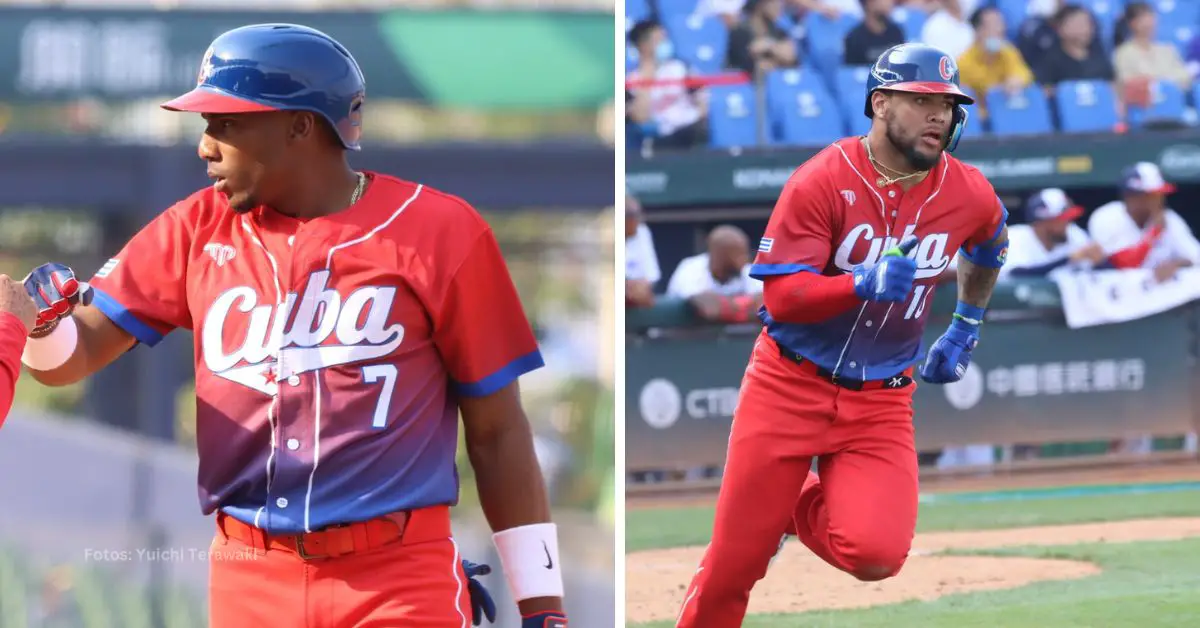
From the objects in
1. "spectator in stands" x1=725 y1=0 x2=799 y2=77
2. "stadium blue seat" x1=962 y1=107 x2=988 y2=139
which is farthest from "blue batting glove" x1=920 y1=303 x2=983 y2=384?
"spectator in stands" x1=725 y1=0 x2=799 y2=77

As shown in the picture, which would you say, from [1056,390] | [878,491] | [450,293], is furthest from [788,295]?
[1056,390]

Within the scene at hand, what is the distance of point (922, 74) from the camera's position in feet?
13.2

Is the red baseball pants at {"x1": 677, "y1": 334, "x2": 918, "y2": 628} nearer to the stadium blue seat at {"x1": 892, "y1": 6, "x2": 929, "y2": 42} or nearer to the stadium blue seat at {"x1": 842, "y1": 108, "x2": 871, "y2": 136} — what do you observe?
the stadium blue seat at {"x1": 842, "y1": 108, "x2": 871, "y2": 136}

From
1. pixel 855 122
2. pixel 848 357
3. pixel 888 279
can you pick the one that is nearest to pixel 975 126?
pixel 855 122

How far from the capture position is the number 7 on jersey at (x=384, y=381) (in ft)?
8.69

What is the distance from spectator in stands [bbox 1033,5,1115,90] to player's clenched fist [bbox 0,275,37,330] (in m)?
8.88

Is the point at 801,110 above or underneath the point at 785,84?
underneath

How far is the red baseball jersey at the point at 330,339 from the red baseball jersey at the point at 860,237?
136cm

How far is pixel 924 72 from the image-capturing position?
4016 millimetres

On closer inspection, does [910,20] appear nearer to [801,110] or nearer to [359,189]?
[801,110]

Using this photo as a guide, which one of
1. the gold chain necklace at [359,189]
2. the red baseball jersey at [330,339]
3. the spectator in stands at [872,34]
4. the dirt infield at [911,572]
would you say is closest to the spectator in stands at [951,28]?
the spectator in stands at [872,34]

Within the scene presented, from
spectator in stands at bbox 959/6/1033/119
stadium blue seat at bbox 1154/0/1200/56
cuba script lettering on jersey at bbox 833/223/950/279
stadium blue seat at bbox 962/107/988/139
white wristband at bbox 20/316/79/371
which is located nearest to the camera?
white wristband at bbox 20/316/79/371

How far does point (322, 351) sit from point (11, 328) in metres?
0.51

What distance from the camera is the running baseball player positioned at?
261 cm
